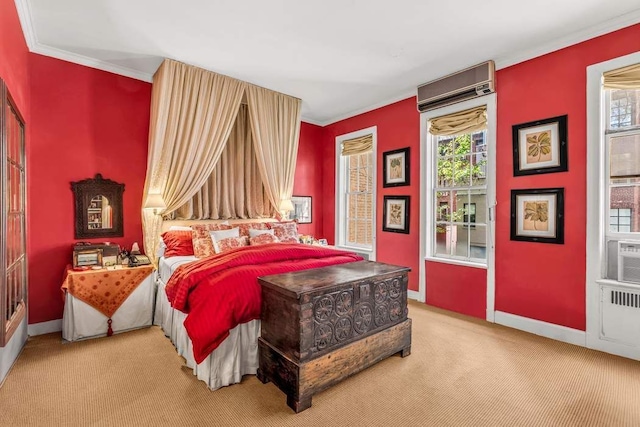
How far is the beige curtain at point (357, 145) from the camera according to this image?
16.5 ft

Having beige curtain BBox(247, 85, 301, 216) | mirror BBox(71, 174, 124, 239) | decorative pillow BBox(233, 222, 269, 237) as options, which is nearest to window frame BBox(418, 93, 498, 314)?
beige curtain BBox(247, 85, 301, 216)

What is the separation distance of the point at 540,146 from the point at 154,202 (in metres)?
4.14

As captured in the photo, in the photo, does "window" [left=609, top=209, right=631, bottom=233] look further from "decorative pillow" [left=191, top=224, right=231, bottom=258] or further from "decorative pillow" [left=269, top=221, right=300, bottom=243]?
"decorative pillow" [left=191, top=224, right=231, bottom=258]

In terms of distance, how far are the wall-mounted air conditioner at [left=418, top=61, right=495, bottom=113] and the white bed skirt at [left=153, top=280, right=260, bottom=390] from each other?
132 inches

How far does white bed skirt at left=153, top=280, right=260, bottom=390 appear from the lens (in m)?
2.26

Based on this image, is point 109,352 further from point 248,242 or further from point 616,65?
point 616,65

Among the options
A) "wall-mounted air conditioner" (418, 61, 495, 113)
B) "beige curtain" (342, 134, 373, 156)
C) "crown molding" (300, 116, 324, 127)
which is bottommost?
"beige curtain" (342, 134, 373, 156)

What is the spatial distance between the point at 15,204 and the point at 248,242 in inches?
81.7

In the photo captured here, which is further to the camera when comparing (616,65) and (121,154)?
(121,154)

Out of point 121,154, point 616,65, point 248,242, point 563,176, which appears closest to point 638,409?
point 563,176

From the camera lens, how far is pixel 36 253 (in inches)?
126

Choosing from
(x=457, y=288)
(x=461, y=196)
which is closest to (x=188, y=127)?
(x=461, y=196)

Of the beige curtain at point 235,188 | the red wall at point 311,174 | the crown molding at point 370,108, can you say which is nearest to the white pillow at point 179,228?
the beige curtain at point 235,188

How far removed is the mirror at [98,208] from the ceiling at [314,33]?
1.32 meters
